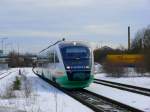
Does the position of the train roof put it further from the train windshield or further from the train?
the train windshield

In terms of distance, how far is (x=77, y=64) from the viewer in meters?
28.2

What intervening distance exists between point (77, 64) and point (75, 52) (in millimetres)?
1001

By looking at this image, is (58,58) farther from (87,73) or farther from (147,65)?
(147,65)

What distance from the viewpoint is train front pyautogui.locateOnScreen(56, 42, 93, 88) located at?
91.6 ft

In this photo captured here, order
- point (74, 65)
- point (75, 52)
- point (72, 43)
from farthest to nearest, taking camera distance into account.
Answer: point (72, 43) → point (75, 52) → point (74, 65)

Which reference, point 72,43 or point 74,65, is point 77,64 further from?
point 72,43

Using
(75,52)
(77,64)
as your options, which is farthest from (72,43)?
(77,64)

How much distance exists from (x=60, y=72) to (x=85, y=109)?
11369 mm

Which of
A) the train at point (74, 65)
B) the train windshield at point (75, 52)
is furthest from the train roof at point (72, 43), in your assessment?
the train windshield at point (75, 52)

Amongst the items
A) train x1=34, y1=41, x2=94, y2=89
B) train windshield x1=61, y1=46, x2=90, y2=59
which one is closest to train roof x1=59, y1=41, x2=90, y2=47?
train x1=34, y1=41, x2=94, y2=89

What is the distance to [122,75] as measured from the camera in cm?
5369

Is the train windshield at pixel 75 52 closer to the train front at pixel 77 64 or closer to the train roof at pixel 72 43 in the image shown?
the train front at pixel 77 64

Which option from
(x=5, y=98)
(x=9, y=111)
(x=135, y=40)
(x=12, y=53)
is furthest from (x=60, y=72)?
(x=12, y=53)

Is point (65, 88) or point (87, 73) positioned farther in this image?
point (65, 88)
